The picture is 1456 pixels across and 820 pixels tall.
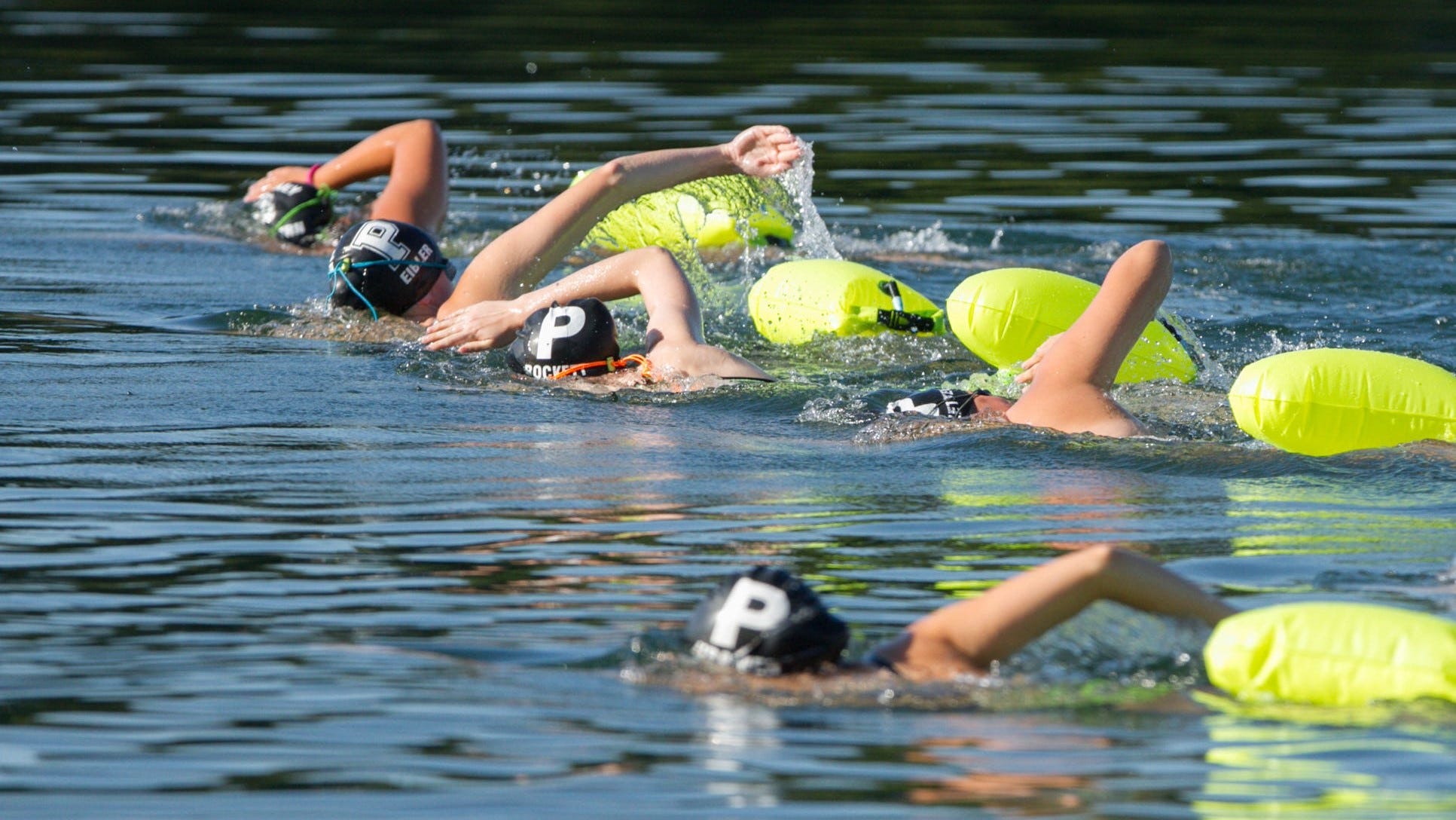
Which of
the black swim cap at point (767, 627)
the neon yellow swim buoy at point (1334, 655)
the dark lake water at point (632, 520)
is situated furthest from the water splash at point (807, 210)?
the neon yellow swim buoy at point (1334, 655)

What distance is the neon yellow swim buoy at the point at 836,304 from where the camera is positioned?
9.93 m

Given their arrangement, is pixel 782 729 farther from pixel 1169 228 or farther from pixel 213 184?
pixel 213 184

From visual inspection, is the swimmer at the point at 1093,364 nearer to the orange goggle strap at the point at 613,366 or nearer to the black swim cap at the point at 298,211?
the orange goggle strap at the point at 613,366

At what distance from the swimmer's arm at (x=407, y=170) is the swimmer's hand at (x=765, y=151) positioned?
9.78 feet

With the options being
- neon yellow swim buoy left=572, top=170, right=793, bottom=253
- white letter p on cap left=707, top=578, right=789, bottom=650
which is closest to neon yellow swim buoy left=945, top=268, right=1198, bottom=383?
neon yellow swim buoy left=572, top=170, right=793, bottom=253

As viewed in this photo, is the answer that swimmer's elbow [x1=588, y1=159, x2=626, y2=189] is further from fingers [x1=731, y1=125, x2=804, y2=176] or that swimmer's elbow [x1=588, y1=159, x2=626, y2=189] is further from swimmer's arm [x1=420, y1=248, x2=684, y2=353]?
fingers [x1=731, y1=125, x2=804, y2=176]

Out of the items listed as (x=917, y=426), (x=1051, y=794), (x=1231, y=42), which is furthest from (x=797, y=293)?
(x=1231, y=42)

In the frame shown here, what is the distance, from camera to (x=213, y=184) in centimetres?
1564

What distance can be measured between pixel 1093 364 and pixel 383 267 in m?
3.95

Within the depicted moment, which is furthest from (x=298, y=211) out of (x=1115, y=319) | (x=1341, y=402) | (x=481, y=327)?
(x=1341, y=402)

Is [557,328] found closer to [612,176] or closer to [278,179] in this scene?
[612,176]

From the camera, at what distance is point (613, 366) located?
8.63 meters

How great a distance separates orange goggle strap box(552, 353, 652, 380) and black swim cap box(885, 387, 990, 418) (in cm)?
123

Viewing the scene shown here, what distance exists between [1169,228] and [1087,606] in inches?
370
